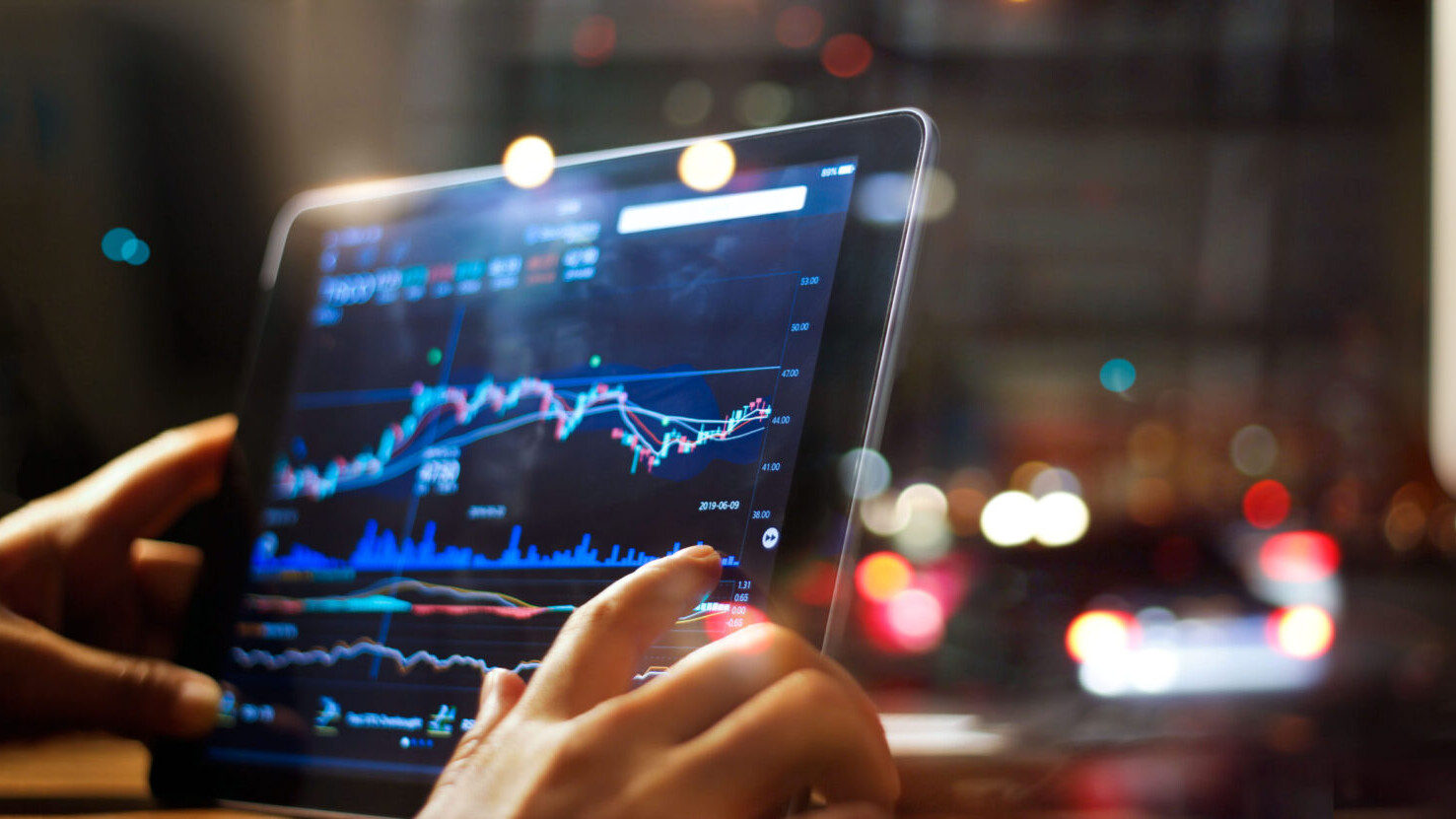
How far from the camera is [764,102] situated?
1477mm

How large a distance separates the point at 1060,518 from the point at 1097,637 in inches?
95.6

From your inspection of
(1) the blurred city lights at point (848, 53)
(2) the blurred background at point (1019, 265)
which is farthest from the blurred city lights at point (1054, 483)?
(1) the blurred city lights at point (848, 53)

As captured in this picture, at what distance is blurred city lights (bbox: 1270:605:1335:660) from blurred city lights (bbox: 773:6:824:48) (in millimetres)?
1704

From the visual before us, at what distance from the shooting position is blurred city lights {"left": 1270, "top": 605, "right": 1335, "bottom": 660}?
7.52 ft

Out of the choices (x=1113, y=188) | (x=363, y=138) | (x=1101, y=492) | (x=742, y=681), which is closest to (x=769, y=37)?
(x=363, y=138)

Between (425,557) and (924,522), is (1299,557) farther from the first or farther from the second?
(425,557)

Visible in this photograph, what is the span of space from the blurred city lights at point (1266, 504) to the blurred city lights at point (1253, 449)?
91 mm

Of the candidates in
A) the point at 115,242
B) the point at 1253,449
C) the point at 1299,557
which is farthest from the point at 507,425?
the point at 1253,449

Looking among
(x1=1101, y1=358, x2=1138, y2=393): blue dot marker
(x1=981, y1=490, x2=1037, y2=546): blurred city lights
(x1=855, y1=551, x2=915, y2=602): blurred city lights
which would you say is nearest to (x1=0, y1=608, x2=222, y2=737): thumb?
(x1=855, y1=551, x2=915, y2=602): blurred city lights

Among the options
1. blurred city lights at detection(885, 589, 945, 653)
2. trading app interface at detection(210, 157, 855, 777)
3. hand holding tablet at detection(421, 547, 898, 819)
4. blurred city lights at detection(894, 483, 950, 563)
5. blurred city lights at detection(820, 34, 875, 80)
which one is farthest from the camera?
blurred city lights at detection(894, 483, 950, 563)

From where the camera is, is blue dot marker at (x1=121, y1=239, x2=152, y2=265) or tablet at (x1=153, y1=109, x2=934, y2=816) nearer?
tablet at (x1=153, y1=109, x2=934, y2=816)

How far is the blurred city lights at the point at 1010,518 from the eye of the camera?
4.40m

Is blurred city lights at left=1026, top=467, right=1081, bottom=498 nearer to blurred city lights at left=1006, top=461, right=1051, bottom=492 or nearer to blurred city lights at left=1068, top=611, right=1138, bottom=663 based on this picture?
blurred city lights at left=1006, top=461, right=1051, bottom=492

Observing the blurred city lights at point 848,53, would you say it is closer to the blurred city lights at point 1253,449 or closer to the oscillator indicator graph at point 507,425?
the oscillator indicator graph at point 507,425
